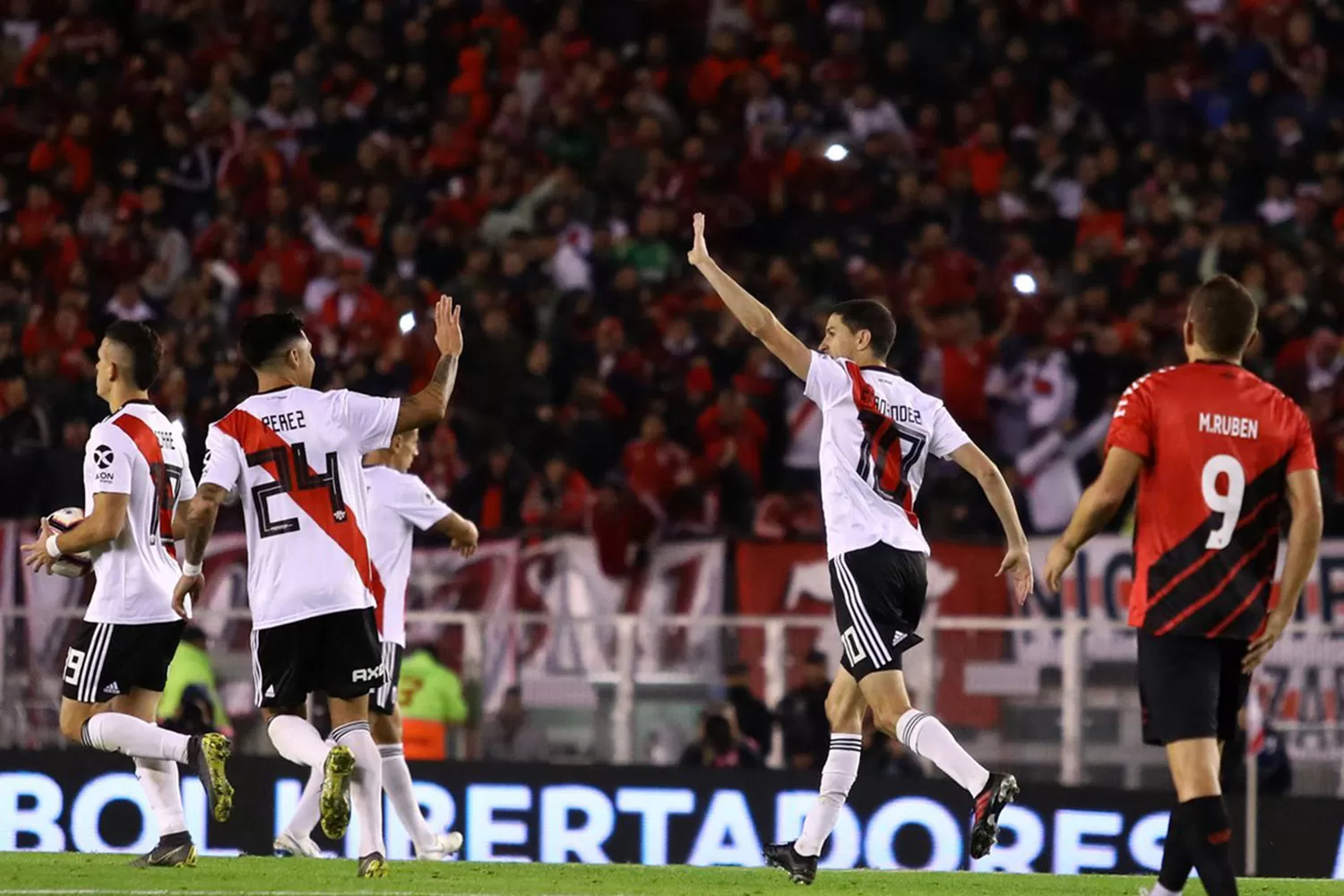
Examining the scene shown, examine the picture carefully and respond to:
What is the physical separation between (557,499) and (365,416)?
7538 millimetres

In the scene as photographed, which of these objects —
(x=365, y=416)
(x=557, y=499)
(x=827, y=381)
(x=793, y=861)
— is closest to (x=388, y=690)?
(x=365, y=416)

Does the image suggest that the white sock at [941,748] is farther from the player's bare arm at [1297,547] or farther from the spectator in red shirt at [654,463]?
the spectator in red shirt at [654,463]

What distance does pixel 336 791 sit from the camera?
7984 millimetres

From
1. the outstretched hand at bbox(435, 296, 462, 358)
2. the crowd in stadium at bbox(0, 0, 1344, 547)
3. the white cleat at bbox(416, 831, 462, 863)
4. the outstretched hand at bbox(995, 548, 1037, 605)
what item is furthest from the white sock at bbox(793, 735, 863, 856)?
the crowd in stadium at bbox(0, 0, 1344, 547)

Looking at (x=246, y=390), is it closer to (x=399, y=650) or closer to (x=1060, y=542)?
(x=399, y=650)

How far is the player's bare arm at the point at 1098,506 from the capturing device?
6.75 m

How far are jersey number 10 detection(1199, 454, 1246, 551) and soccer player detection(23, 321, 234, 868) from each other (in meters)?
4.05

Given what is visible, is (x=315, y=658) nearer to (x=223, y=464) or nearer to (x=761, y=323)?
(x=223, y=464)

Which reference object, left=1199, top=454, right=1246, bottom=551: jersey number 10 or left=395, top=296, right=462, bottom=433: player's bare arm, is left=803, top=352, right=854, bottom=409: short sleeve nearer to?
left=395, top=296, right=462, bottom=433: player's bare arm

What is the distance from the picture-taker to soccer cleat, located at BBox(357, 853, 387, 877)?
859cm

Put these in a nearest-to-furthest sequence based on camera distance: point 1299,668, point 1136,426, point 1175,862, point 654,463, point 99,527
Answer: point 1136,426, point 1175,862, point 99,527, point 1299,668, point 654,463

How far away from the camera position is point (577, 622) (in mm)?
13805

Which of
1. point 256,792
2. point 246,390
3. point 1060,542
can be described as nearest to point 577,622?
point 256,792

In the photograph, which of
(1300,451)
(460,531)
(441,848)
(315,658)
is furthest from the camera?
(441,848)
